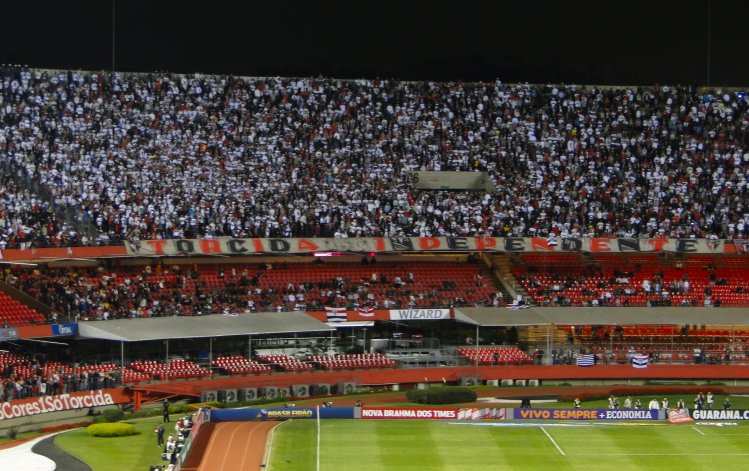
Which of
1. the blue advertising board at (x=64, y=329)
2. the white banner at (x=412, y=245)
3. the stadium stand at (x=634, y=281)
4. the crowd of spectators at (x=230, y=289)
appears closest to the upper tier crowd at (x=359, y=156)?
the white banner at (x=412, y=245)

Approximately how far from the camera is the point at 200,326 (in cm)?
5891

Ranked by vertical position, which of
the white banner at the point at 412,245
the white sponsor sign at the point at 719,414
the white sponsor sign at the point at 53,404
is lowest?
the white sponsor sign at the point at 719,414

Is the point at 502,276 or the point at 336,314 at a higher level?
the point at 502,276

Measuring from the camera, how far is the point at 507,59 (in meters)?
82.2

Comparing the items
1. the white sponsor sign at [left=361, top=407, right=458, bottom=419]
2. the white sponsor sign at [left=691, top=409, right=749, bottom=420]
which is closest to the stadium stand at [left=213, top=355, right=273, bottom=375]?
the white sponsor sign at [left=361, top=407, right=458, bottom=419]

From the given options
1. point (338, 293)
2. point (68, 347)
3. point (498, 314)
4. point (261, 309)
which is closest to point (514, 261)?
point (498, 314)

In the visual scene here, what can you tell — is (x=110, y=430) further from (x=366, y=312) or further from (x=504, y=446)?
(x=366, y=312)

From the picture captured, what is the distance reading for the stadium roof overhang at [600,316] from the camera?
212 feet

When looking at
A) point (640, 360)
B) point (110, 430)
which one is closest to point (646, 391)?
point (640, 360)

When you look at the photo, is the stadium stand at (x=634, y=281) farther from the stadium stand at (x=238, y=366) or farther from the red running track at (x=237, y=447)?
the red running track at (x=237, y=447)

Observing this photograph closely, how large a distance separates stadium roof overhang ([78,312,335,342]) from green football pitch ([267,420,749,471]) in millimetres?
7372

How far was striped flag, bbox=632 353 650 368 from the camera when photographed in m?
63.1

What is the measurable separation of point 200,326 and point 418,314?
1165 cm

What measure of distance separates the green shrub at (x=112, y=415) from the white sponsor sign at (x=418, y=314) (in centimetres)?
1679
